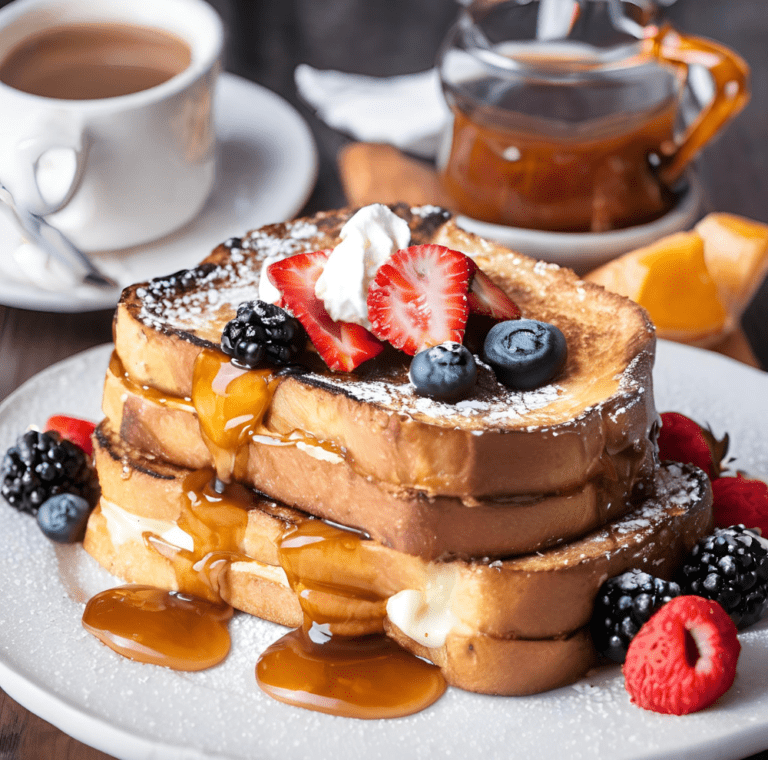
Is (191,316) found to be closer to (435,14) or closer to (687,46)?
(687,46)

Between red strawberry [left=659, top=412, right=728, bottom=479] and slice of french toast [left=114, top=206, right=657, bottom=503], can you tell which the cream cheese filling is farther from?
red strawberry [left=659, top=412, right=728, bottom=479]

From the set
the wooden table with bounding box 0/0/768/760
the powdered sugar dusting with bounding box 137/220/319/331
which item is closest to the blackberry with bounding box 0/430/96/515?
the powdered sugar dusting with bounding box 137/220/319/331

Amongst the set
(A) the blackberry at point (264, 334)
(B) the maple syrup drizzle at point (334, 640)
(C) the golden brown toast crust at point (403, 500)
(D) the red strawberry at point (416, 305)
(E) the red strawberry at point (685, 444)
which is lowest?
(B) the maple syrup drizzle at point (334, 640)

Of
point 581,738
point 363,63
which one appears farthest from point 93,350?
point 363,63

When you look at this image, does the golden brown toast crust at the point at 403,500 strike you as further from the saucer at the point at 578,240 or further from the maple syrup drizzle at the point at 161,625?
the saucer at the point at 578,240

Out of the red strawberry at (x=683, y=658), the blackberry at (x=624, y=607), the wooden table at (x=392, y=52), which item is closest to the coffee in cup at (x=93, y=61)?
the wooden table at (x=392, y=52)

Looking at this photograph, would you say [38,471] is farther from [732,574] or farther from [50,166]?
[732,574]

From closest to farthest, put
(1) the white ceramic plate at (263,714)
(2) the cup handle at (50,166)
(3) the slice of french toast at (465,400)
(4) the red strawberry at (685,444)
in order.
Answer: (1) the white ceramic plate at (263,714), (3) the slice of french toast at (465,400), (4) the red strawberry at (685,444), (2) the cup handle at (50,166)
